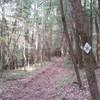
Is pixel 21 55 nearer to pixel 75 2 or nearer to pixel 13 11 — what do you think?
pixel 13 11

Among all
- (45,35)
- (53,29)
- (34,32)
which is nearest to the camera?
(34,32)

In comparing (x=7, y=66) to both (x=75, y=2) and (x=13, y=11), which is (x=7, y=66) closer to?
(x=13, y=11)

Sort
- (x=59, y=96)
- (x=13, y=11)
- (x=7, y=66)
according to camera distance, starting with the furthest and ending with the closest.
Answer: (x=7, y=66) → (x=13, y=11) → (x=59, y=96)

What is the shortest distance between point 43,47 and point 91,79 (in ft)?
97.2

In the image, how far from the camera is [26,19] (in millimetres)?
28734

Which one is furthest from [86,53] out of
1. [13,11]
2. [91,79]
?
[13,11]

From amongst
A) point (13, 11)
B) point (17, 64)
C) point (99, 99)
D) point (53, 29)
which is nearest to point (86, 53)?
point (99, 99)

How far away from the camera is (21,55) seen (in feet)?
99.0

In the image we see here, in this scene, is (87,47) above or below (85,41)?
below

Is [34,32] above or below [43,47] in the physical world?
above

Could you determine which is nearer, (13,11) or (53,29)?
(13,11)

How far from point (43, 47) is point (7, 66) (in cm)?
1019

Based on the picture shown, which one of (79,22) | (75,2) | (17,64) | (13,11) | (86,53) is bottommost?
(17,64)

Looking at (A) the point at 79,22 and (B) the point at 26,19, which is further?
(B) the point at 26,19
